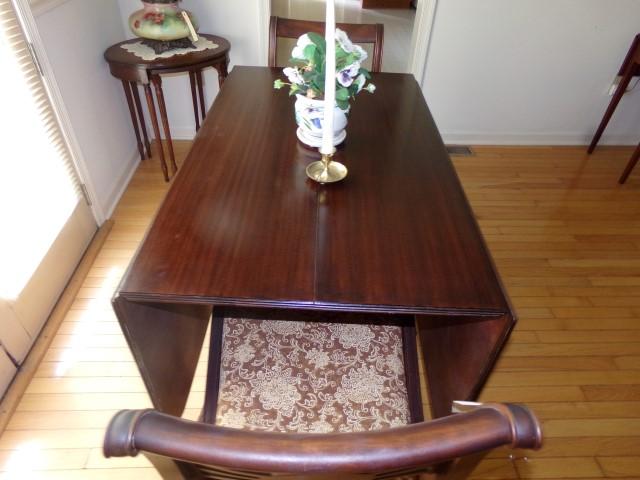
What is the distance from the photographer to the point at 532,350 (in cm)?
156

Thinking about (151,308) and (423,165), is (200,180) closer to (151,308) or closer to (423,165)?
(151,308)

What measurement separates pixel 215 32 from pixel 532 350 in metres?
2.26

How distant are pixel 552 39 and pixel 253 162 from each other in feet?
7.44

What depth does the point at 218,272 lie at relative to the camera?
77 centimetres

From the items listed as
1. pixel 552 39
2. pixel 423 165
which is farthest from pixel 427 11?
pixel 423 165

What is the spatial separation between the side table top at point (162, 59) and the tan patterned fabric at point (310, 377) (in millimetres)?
1392

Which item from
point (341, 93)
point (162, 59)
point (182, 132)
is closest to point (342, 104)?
point (341, 93)

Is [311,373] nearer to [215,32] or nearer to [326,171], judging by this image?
[326,171]

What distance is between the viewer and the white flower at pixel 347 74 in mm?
975

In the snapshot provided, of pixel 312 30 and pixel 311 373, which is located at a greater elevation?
pixel 312 30

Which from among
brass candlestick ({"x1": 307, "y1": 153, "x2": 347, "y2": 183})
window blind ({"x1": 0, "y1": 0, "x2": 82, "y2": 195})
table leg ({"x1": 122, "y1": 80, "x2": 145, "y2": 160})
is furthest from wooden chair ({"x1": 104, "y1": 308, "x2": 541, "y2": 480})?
table leg ({"x1": 122, "y1": 80, "x2": 145, "y2": 160})

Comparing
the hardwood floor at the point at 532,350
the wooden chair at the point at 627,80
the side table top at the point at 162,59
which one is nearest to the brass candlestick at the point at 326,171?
the hardwood floor at the point at 532,350

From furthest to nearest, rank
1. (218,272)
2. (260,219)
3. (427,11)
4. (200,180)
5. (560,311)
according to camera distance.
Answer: (427,11) < (560,311) < (200,180) < (260,219) < (218,272)

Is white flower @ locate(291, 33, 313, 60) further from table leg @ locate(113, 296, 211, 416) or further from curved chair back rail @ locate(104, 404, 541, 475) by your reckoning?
curved chair back rail @ locate(104, 404, 541, 475)
